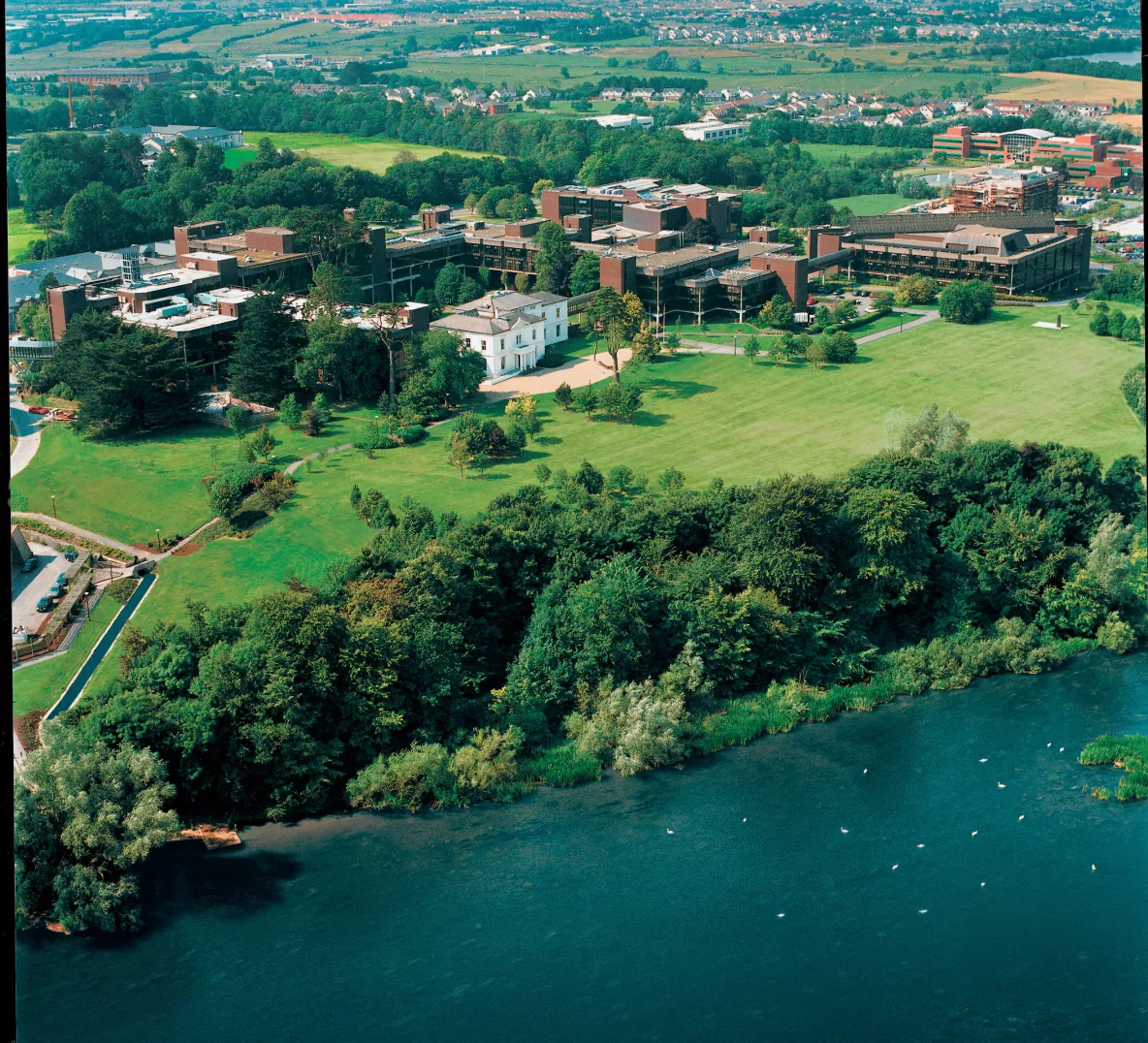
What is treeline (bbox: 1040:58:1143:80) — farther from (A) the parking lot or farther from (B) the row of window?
(A) the parking lot

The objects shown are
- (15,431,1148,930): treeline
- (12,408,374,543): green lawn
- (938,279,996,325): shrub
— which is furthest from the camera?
(938,279,996,325): shrub

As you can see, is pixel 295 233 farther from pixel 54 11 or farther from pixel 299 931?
pixel 54 11

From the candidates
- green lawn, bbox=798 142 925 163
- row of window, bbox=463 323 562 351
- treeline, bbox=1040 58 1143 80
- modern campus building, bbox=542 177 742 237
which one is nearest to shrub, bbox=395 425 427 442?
row of window, bbox=463 323 562 351

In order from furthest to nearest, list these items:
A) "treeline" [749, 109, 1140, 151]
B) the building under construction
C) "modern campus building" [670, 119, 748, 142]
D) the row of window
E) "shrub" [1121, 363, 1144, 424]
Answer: "modern campus building" [670, 119, 748, 142] < "treeline" [749, 109, 1140, 151] < the building under construction < the row of window < "shrub" [1121, 363, 1144, 424]

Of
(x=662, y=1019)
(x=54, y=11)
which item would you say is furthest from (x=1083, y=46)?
(x=662, y=1019)

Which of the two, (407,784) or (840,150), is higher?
(840,150)

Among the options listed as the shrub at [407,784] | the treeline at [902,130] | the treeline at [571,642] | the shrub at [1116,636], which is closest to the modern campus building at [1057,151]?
the treeline at [902,130]

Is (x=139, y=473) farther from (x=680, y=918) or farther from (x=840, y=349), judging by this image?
Answer: (x=840, y=349)

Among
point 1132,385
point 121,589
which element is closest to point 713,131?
point 1132,385

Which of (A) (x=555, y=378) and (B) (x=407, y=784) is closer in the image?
(B) (x=407, y=784)
